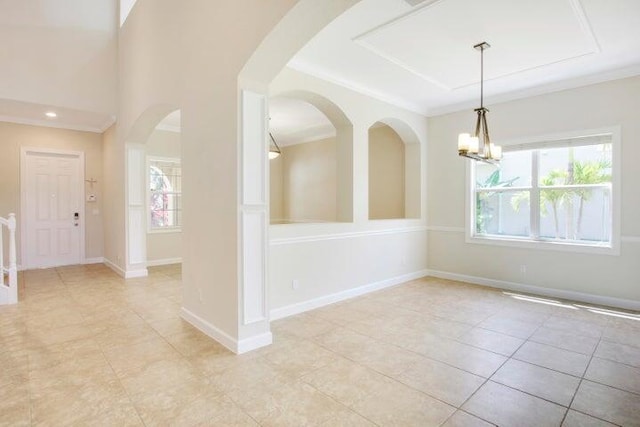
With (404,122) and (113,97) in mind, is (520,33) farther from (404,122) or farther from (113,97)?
(113,97)

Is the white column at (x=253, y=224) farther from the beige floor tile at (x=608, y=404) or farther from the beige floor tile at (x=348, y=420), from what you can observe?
the beige floor tile at (x=608, y=404)

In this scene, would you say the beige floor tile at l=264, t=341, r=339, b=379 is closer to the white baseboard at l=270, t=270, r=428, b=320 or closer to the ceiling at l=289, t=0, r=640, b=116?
the white baseboard at l=270, t=270, r=428, b=320

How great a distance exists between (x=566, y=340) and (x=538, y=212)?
2299mm

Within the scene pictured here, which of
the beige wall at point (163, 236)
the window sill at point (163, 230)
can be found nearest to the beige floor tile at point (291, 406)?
the beige wall at point (163, 236)

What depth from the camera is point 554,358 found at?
9.25ft

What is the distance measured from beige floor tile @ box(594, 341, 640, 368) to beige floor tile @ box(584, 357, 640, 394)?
10 centimetres

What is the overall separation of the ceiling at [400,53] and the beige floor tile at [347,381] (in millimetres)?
3037

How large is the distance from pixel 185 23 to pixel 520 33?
345 cm

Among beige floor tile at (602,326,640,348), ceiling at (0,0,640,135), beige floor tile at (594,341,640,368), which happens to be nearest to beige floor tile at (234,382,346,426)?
beige floor tile at (594,341,640,368)

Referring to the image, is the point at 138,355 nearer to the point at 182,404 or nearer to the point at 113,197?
the point at 182,404

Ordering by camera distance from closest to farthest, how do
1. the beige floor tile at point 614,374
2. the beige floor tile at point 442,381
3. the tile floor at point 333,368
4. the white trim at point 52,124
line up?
the tile floor at point 333,368, the beige floor tile at point 442,381, the beige floor tile at point 614,374, the white trim at point 52,124

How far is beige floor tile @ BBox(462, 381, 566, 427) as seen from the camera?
199cm

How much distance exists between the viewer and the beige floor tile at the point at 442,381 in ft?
7.38

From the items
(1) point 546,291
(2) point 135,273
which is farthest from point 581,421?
(2) point 135,273
